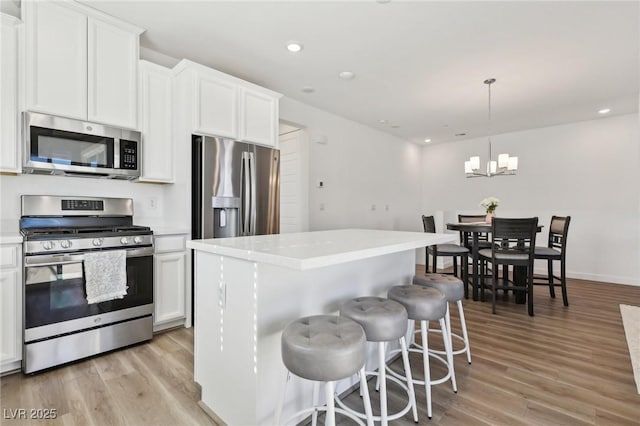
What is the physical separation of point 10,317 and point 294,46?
292 centimetres

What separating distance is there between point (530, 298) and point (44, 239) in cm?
431

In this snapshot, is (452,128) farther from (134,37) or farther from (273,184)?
(134,37)

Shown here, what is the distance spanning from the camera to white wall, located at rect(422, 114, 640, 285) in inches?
185

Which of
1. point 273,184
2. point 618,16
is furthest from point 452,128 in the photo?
point 273,184

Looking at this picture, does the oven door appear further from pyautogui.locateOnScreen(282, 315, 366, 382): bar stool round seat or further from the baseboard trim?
the baseboard trim

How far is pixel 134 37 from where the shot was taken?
260cm

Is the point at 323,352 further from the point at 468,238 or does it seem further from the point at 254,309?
the point at 468,238

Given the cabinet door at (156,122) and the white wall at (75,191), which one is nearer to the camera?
the white wall at (75,191)

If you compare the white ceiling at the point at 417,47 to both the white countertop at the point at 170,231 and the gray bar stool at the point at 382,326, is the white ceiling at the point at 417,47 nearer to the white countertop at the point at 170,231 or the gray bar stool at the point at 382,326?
the white countertop at the point at 170,231

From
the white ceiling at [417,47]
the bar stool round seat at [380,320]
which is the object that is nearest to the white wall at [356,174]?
the white ceiling at [417,47]

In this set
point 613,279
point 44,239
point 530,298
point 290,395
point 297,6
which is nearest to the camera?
point 290,395

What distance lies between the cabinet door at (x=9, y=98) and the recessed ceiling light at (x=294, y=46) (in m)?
1.96

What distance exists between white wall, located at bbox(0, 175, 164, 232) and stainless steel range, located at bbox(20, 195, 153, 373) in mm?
111

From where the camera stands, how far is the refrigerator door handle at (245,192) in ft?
10.1
